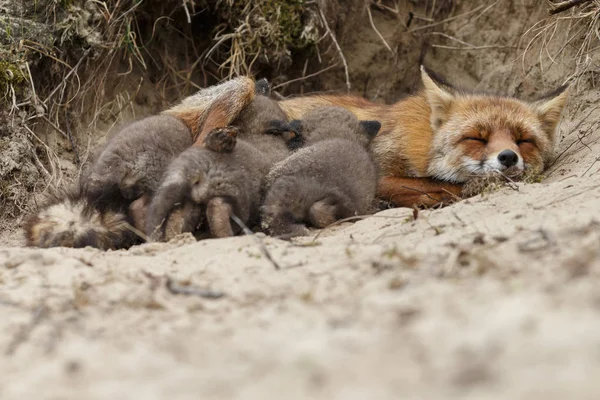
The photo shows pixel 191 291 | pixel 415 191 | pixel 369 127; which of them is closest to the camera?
pixel 191 291

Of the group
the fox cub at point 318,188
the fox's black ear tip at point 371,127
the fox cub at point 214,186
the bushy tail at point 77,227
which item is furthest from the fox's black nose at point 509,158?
the bushy tail at point 77,227

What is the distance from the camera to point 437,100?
788cm

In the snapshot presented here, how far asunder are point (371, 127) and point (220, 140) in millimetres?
2223

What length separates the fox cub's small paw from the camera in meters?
5.98

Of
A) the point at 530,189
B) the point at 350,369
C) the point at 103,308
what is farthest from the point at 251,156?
the point at 350,369

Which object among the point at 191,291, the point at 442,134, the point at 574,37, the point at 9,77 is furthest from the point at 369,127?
the point at 191,291

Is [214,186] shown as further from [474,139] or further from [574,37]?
[574,37]

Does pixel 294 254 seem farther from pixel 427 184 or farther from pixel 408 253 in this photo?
pixel 427 184

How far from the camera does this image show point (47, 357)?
315 cm

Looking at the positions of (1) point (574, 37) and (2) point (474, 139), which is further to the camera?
(1) point (574, 37)

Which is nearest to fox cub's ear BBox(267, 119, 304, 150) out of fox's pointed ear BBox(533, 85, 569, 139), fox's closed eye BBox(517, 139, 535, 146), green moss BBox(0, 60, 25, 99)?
fox's closed eye BBox(517, 139, 535, 146)

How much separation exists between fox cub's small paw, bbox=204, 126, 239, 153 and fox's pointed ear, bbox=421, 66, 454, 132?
273 cm

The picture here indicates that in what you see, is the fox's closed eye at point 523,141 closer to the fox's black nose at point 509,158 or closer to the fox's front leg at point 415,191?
the fox's black nose at point 509,158

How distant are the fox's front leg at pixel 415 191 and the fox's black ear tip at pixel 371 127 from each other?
0.49m
